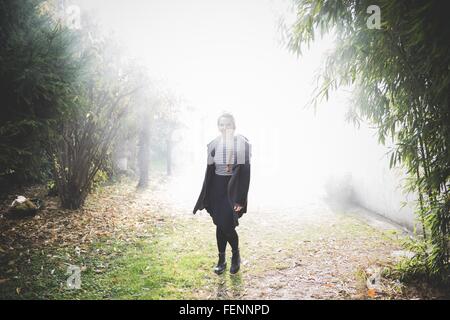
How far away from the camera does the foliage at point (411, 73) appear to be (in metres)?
2.62

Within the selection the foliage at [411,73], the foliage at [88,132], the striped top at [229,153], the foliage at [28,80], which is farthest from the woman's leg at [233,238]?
the foliage at [88,132]

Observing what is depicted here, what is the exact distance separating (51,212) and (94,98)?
9.62 feet

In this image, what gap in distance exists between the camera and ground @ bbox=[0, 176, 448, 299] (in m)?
3.49

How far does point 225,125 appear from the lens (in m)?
3.78

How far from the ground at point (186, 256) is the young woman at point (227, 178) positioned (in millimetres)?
848

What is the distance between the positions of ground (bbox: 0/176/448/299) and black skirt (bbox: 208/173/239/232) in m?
0.79

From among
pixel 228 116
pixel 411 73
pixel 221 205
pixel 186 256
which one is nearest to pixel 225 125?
pixel 228 116

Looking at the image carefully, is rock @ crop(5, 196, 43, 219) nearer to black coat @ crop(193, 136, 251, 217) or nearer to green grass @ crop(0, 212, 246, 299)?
green grass @ crop(0, 212, 246, 299)

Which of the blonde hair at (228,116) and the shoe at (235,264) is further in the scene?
the shoe at (235,264)

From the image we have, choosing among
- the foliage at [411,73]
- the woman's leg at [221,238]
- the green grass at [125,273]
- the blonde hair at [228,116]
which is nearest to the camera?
the foliage at [411,73]

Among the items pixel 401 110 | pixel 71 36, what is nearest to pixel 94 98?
pixel 71 36

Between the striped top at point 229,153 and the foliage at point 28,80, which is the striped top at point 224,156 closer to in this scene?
the striped top at point 229,153

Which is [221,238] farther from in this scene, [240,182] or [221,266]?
[240,182]
